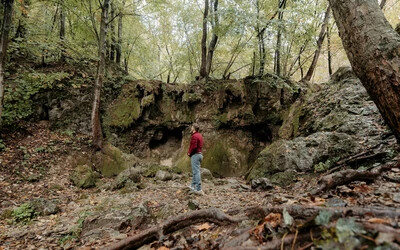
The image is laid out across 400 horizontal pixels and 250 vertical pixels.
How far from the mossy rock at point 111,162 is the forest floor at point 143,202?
0.75 m

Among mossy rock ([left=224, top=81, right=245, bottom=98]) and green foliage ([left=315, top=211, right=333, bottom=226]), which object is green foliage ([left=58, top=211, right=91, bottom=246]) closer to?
green foliage ([left=315, top=211, right=333, bottom=226])

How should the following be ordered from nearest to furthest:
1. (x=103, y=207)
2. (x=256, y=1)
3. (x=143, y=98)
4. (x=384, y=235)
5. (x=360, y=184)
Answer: (x=384, y=235)
(x=360, y=184)
(x=103, y=207)
(x=143, y=98)
(x=256, y=1)

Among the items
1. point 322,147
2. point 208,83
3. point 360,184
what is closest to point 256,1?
point 208,83

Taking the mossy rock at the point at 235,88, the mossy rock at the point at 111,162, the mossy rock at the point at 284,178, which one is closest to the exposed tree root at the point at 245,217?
the mossy rock at the point at 284,178

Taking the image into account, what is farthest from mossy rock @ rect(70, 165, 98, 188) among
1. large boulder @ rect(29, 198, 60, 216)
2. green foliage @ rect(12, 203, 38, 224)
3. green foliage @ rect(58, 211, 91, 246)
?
green foliage @ rect(58, 211, 91, 246)

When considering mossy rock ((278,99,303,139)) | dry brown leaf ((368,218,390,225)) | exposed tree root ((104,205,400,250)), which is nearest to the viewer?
dry brown leaf ((368,218,390,225))

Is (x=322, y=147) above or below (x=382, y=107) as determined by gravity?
below

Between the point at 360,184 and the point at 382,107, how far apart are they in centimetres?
112

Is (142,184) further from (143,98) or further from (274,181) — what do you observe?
(143,98)

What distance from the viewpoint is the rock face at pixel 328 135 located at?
5.71 meters

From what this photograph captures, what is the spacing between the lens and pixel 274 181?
6395mm

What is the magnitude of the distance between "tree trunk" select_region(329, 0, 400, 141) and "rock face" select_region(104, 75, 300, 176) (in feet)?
26.9

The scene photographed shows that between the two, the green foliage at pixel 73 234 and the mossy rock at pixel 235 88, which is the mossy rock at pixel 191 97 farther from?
the green foliage at pixel 73 234

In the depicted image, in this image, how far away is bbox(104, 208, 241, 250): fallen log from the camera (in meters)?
2.63
